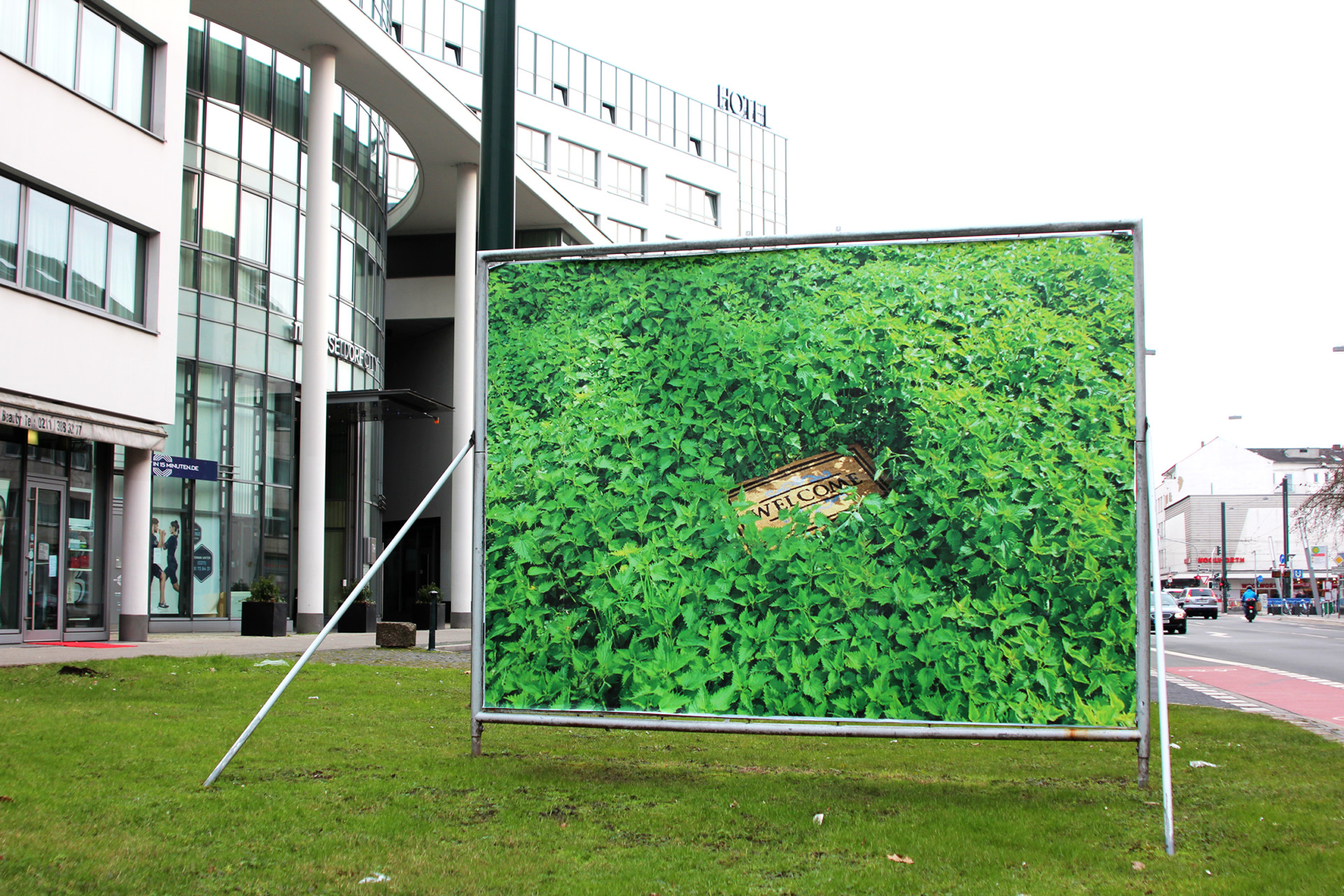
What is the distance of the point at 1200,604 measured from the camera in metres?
55.8

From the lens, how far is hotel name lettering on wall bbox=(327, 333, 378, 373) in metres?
29.5

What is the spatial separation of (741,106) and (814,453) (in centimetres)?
7936

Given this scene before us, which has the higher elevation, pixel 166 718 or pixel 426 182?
pixel 426 182

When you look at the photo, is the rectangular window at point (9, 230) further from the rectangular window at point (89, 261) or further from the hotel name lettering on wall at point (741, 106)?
the hotel name lettering on wall at point (741, 106)

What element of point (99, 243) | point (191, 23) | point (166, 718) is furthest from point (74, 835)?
point (191, 23)

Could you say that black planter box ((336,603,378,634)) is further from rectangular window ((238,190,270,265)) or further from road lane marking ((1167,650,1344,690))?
road lane marking ((1167,650,1344,690))

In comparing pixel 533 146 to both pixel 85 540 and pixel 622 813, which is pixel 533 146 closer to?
pixel 85 540

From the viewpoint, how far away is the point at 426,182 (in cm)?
3338

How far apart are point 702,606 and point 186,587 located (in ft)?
70.4

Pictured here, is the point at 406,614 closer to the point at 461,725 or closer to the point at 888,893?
the point at 461,725

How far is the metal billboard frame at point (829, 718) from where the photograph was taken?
→ 609 cm

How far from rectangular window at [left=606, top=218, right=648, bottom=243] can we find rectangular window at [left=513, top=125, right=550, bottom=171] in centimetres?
441

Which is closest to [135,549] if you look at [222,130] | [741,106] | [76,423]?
[76,423]

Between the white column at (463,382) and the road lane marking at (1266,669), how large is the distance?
16.8m
